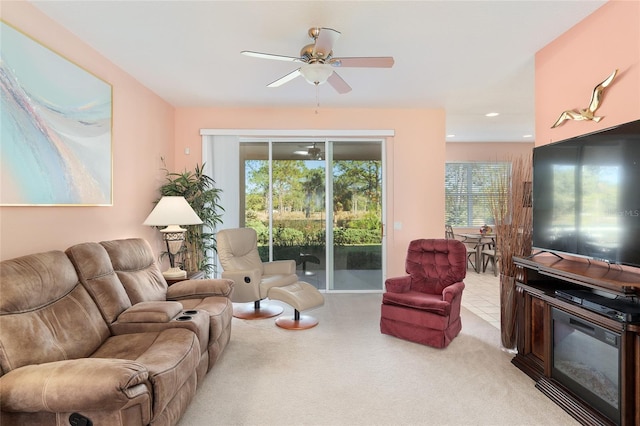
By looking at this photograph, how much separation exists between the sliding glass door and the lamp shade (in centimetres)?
157

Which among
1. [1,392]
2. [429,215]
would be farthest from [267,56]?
[429,215]

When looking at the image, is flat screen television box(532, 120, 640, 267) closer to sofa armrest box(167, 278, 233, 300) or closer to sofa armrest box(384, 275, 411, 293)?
sofa armrest box(384, 275, 411, 293)

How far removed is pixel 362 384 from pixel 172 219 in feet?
7.69

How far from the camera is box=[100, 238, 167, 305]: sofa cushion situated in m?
2.70

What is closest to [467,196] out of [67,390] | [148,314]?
[148,314]

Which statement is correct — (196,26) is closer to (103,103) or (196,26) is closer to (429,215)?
(103,103)

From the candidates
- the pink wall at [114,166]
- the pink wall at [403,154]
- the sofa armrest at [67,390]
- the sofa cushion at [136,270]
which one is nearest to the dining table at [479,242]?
the pink wall at [403,154]

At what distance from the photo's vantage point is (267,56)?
2439 millimetres

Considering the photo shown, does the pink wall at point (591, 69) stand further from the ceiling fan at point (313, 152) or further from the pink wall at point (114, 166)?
the pink wall at point (114, 166)

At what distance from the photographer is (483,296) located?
5.04 m

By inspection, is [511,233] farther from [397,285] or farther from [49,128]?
[49,128]

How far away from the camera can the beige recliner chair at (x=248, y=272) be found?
3.91 metres

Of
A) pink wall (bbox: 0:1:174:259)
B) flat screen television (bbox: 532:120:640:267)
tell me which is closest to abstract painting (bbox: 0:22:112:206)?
pink wall (bbox: 0:1:174:259)

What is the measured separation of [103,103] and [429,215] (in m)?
4.21
